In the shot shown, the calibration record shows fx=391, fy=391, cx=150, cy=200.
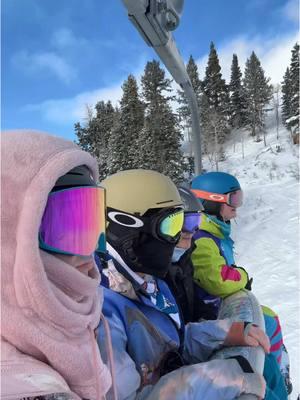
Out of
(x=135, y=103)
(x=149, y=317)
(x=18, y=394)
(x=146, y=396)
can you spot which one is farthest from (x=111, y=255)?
(x=135, y=103)

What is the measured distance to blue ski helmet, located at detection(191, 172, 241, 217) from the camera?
3791 mm

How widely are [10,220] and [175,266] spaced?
5.85 feet

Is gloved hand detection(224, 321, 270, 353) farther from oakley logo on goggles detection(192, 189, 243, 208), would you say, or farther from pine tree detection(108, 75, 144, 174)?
pine tree detection(108, 75, 144, 174)

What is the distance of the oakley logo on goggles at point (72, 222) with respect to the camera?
42.3 inches

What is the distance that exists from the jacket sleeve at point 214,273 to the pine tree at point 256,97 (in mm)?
50166

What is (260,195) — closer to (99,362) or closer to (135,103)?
(99,362)

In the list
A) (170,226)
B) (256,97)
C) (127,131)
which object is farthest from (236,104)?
(170,226)

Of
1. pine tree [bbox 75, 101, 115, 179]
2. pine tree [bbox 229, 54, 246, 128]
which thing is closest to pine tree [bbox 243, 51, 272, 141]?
pine tree [bbox 229, 54, 246, 128]

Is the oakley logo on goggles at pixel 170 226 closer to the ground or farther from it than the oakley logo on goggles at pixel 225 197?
closer to the ground

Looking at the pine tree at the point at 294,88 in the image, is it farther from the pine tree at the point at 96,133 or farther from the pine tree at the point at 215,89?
the pine tree at the point at 96,133

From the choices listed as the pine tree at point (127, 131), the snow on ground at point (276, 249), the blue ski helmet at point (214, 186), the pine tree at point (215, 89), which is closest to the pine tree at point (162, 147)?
the pine tree at point (127, 131)

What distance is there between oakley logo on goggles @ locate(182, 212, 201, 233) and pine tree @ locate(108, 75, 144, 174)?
30005mm

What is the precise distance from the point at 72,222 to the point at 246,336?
127 cm

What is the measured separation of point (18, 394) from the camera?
33.9 inches
